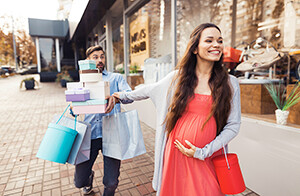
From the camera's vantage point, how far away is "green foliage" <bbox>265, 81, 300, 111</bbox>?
8.26ft

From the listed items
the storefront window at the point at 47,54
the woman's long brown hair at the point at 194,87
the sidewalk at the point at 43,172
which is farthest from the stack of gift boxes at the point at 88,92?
the storefront window at the point at 47,54

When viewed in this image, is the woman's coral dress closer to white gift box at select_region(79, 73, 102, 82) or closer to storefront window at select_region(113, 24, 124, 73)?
white gift box at select_region(79, 73, 102, 82)

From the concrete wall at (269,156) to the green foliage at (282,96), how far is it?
1.05 ft

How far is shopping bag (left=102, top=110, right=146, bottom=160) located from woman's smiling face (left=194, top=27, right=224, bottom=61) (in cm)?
94

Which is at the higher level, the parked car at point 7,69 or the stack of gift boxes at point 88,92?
the parked car at point 7,69

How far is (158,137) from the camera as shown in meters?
1.57

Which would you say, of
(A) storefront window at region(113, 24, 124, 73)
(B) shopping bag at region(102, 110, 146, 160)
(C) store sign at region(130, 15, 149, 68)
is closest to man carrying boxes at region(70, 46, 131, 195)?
(B) shopping bag at region(102, 110, 146, 160)

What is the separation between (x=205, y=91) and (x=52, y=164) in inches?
129

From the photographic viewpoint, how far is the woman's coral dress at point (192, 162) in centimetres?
138

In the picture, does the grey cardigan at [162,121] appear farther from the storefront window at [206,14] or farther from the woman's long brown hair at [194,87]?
the storefront window at [206,14]

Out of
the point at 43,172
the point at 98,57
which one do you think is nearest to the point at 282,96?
Result: the point at 98,57

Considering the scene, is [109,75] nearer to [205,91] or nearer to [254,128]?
[205,91]

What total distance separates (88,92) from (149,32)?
521 cm

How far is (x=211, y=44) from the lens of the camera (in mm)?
1352
